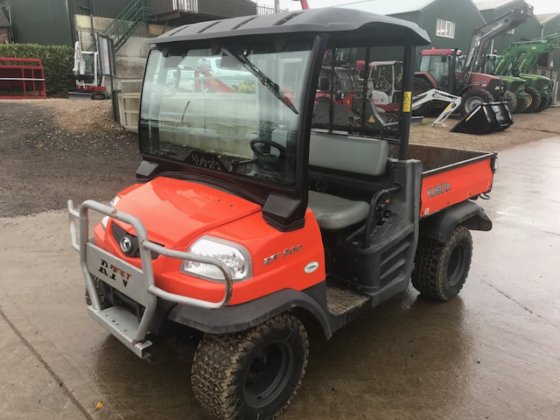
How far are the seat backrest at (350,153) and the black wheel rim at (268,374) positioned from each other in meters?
1.41

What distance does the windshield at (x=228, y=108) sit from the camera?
7.68 feet

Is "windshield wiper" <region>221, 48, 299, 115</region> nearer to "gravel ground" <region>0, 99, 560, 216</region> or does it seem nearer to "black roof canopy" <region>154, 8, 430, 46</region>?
"black roof canopy" <region>154, 8, 430, 46</region>

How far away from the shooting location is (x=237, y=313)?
2.13 m

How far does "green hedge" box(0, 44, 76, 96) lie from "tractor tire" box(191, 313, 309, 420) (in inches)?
724

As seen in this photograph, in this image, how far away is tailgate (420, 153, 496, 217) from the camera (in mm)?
3328

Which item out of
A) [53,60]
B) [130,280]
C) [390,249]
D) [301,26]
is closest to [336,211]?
[390,249]

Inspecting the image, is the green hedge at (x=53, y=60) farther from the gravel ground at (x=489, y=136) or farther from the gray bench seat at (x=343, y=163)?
the gray bench seat at (x=343, y=163)

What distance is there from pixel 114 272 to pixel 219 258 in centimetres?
61

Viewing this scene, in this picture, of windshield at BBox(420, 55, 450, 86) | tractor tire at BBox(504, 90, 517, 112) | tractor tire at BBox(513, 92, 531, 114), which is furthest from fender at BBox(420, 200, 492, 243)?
tractor tire at BBox(513, 92, 531, 114)

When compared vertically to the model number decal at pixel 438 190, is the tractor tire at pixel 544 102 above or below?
below

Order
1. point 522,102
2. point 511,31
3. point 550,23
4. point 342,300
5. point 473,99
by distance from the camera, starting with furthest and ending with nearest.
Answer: point 550,23, point 511,31, point 522,102, point 473,99, point 342,300

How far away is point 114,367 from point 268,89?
1.88m

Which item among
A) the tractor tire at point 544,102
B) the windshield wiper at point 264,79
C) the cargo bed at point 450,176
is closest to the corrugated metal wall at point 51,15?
the tractor tire at point 544,102

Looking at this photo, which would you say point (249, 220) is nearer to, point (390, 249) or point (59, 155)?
point (390, 249)
